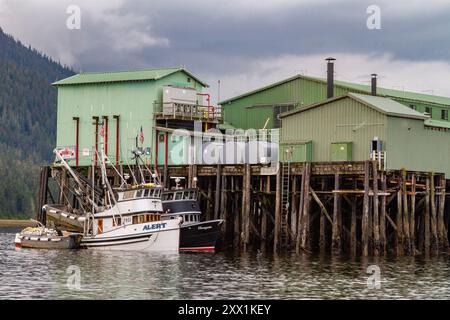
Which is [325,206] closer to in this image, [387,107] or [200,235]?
[387,107]

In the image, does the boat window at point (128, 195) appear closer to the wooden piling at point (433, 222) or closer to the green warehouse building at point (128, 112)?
the green warehouse building at point (128, 112)

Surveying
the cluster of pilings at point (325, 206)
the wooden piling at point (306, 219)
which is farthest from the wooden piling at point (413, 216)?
the wooden piling at point (306, 219)

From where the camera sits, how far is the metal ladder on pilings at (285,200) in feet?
273

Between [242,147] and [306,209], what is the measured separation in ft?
36.7

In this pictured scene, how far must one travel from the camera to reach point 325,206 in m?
85.6

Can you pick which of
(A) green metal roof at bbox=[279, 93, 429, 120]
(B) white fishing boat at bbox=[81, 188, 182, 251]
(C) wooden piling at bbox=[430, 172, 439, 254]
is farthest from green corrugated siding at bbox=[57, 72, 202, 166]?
(C) wooden piling at bbox=[430, 172, 439, 254]

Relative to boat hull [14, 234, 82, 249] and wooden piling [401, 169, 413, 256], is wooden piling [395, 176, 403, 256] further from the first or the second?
boat hull [14, 234, 82, 249]

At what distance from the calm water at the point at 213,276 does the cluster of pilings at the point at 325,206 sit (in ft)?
11.4

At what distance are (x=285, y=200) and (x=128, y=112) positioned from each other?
1871 centimetres

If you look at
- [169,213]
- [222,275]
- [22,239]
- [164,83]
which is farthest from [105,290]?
[164,83]

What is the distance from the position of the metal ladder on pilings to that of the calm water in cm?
397

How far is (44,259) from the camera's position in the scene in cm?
7712
